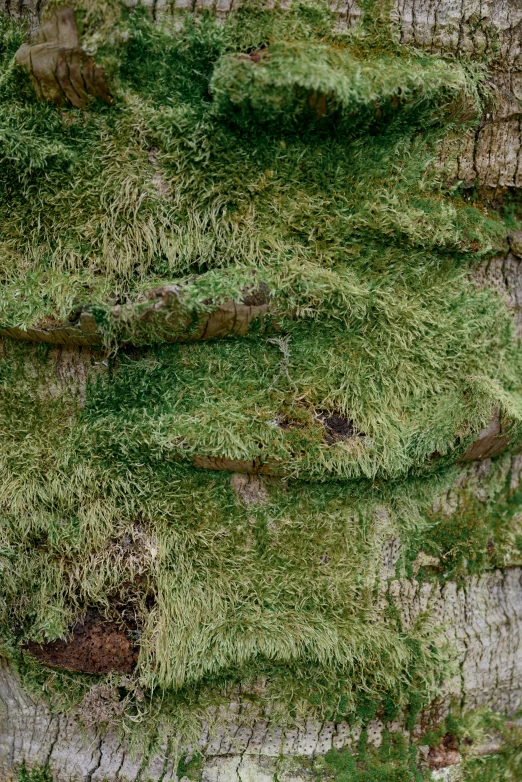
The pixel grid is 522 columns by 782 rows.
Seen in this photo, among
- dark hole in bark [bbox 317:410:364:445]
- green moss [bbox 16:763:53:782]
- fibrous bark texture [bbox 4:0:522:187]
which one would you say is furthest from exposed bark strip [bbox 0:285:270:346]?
green moss [bbox 16:763:53:782]

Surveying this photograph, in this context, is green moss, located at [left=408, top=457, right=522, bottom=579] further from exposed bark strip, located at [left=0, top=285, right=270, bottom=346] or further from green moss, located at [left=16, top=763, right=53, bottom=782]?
green moss, located at [left=16, top=763, right=53, bottom=782]

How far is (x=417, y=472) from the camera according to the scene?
2.21 m

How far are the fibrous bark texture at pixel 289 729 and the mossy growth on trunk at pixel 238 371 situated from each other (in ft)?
0.29

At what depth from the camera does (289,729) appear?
214cm

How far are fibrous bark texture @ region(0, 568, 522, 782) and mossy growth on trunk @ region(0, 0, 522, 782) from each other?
88 mm

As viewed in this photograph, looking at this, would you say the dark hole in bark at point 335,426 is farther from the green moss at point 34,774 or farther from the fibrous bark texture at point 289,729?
the green moss at point 34,774

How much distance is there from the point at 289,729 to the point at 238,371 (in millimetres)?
1313

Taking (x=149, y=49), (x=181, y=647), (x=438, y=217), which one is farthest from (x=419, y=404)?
(x=149, y=49)

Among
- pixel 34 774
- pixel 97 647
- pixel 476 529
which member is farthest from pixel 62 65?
pixel 34 774

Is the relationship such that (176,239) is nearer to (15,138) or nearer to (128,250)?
(128,250)

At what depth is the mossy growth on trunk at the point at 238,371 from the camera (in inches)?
77.5

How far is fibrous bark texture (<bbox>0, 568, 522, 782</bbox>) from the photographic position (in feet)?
6.98

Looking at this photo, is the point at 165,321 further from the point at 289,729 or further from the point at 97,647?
the point at 289,729

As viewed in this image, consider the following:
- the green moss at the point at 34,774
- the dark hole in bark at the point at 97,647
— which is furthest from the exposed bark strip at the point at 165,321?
the green moss at the point at 34,774
